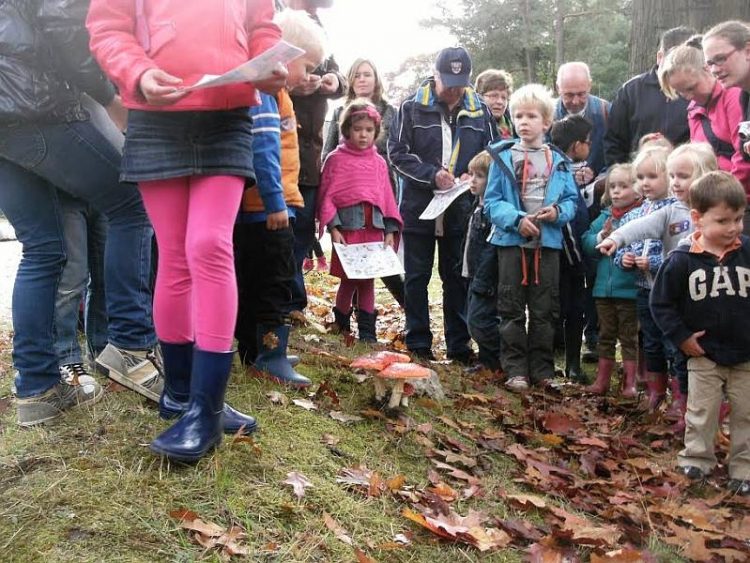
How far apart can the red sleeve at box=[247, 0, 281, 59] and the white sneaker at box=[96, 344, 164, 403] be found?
1444mm

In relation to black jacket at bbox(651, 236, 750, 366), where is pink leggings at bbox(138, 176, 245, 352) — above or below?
above

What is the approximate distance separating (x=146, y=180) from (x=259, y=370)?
1.48 meters

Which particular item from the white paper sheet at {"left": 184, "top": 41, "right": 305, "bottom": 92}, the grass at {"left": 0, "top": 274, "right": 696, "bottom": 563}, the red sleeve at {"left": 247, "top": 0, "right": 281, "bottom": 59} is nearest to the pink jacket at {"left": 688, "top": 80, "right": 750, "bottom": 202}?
the grass at {"left": 0, "top": 274, "right": 696, "bottom": 563}

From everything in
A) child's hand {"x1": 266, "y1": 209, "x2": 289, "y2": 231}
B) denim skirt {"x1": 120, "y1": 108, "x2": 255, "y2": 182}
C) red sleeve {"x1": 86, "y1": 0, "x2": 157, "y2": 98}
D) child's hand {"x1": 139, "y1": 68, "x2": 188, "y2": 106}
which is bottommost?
child's hand {"x1": 266, "y1": 209, "x2": 289, "y2": 231}

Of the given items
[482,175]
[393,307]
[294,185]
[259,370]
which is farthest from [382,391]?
[393,307]

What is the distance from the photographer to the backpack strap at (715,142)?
479 cm

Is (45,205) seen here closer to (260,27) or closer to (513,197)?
(260,27)

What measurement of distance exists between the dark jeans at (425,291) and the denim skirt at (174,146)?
3299 mm

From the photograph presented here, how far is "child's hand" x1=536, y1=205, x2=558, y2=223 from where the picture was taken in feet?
16.5

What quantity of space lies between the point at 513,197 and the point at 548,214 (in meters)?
0.31

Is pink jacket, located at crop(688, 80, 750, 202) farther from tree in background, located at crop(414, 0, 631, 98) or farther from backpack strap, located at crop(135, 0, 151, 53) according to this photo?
tree in background, located at crop(414, 0, 631, 98)

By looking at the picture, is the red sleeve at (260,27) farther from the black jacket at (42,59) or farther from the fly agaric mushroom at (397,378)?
the fly agaric mushroom at (397,378)

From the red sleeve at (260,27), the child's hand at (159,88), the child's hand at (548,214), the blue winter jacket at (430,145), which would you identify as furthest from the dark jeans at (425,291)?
the child's hand at (159,88)

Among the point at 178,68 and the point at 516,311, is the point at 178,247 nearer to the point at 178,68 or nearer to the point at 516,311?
the point at 178,68
